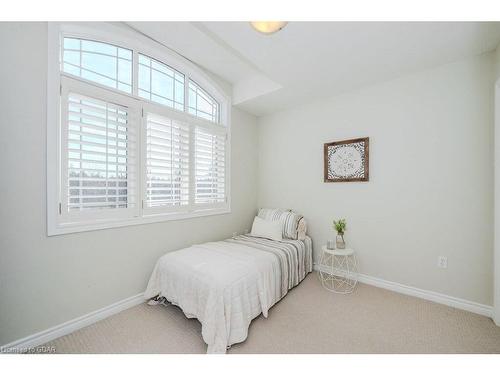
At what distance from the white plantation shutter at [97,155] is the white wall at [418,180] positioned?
224 cm

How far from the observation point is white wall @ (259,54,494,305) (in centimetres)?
195

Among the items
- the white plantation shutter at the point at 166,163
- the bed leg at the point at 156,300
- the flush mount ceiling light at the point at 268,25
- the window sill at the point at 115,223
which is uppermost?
the flush mount ceiling light at the point at 268,25

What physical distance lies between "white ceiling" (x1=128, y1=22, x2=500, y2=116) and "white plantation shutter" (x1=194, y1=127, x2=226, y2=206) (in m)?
0.86

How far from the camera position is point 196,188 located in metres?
2.64

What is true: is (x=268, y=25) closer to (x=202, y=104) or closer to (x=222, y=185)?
(x=202, y=104)

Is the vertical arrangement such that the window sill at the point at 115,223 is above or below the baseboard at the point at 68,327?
above

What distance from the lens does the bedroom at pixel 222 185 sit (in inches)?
59.9

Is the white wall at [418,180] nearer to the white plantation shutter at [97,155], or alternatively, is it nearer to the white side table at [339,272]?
the white side table at [339,272]

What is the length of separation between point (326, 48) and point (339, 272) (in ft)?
8.41

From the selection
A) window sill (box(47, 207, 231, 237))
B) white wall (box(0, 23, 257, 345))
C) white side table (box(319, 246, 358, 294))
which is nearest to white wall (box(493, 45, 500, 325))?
white side table (box(319, 246, 358, 294))

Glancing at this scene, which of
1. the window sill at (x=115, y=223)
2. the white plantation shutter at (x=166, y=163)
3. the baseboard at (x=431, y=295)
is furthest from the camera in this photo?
the white plantation shutter at (x=166, y=163)

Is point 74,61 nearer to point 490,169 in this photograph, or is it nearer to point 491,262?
point 490,169

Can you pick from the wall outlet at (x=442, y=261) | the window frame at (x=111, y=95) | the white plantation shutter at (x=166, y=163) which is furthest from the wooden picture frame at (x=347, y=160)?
the white plantation shutter at (x=166, y=163)
